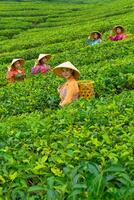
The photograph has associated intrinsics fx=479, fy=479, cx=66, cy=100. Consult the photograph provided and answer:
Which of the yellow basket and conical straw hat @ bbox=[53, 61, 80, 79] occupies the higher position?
conical straw hat @ bbox=[53, 61, 80, 79]

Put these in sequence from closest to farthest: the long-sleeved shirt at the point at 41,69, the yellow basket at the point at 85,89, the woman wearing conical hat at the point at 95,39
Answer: the yellow basket at the point at 85,89 < the long-sleeved shirt at the point at 41,69 < the woman wearing conical hat at the point at 95,39

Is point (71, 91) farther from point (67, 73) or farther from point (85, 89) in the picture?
point (67, 73)

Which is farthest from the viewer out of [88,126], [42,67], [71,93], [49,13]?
[49,13]

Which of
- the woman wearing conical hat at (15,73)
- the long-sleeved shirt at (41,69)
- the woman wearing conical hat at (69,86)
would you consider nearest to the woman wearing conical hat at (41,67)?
the long-sleeved shirt at (41,69)

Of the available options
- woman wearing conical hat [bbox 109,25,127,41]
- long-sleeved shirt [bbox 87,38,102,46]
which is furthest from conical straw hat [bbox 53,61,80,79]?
long-sleeved shirt [bbox 87,38,102,46]

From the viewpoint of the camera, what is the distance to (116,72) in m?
13.2

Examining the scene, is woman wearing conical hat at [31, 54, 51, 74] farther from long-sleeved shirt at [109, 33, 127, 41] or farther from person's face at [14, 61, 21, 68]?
long-sleeved shirt at [109, 33, 127, 41]

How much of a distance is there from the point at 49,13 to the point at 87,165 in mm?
46978

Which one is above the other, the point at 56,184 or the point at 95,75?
the point at 56,184

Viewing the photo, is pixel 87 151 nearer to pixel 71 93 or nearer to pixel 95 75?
pixel 71 93

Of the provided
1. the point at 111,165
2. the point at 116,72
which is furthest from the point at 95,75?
the point at 111,165

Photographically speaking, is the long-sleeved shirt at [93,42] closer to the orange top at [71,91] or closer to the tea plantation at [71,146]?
the tea plantation at [71,146]

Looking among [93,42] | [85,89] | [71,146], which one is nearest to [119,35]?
[93,42]

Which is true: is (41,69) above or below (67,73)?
below
